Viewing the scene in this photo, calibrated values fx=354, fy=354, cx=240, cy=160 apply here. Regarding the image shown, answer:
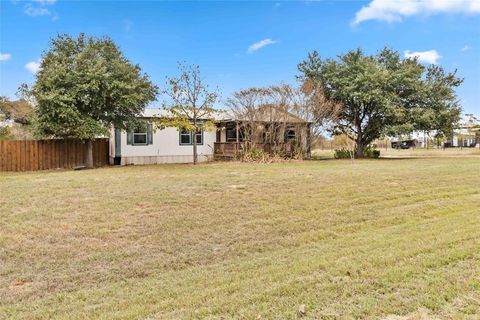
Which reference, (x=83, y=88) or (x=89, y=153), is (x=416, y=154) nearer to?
(x=89, y=153)

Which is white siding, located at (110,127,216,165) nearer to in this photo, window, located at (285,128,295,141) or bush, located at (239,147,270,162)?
bush, located at (239,147,270,162)

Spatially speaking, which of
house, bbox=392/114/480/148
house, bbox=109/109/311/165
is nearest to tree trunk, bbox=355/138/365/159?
house, bbox=392/114/480/148

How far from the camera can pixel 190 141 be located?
21.6 m

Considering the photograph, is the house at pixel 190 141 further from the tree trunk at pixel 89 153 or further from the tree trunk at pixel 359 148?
the tree trunk at pixel 359 148

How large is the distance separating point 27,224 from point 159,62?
15.2 meters

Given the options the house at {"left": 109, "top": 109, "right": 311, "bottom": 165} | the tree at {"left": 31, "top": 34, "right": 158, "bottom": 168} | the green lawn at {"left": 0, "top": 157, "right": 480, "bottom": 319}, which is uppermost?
the tree at {"left": 31, "top": 34, "right": 158, "bottom": 168}

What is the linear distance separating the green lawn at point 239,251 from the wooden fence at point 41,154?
27.8 feet

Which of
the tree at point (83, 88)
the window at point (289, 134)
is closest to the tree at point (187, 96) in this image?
the tree at point (83, 88)

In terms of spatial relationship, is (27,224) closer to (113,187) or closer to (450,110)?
(113,187)

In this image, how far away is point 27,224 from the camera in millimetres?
5871

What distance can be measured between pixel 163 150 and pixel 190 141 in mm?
1791

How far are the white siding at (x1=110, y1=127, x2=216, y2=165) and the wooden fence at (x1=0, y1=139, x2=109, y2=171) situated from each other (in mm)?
1745

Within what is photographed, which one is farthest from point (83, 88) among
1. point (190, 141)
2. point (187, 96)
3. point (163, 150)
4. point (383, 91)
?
point (383, 91)

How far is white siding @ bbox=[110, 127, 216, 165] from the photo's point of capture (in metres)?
19.5
